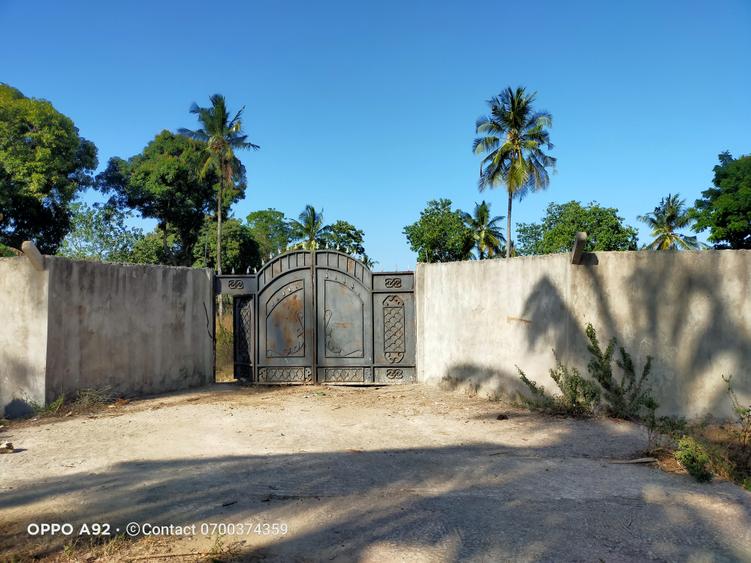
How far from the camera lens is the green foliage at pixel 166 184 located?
2920 cm

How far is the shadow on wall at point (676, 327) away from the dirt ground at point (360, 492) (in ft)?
2.85

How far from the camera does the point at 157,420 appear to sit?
21.1 ft

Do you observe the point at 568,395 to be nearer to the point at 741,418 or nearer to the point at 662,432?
the point at 662,432

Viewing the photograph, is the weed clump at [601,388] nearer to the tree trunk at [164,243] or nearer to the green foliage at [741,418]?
the green foliage at [741,418]

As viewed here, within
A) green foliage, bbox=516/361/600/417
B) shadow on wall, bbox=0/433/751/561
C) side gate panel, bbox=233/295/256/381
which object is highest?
side gate panel, bbox=233/295/256/381

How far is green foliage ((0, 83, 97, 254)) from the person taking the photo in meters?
22.6

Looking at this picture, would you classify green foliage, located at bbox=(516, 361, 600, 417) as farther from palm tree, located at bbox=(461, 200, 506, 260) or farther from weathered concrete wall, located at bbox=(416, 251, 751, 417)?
palm tree, located at bbox=(461, 200, 506, 260)

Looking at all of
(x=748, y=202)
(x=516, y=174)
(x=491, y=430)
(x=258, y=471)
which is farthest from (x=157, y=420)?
(x=748, y=202)

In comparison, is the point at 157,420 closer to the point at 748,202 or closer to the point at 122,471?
the point at 122,471

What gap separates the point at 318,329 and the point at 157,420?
325 centimetres

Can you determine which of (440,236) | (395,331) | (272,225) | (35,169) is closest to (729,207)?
(440,236)

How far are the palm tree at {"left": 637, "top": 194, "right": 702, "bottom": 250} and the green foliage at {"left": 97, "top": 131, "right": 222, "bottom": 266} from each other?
31.4 meters

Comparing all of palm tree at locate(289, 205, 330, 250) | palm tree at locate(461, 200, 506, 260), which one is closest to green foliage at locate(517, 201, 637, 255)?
palm tree at locate(461, 200, 506, 260)

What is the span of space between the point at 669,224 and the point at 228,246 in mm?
32219
